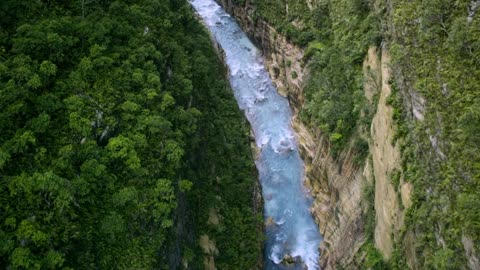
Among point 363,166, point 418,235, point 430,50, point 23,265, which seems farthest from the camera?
point 363,166

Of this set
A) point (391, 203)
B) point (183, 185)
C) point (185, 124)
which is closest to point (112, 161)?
point (183, 185)

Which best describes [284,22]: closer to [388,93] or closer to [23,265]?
[388,93]

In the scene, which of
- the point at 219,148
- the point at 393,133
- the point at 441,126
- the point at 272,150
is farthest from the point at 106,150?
the point at 272,150

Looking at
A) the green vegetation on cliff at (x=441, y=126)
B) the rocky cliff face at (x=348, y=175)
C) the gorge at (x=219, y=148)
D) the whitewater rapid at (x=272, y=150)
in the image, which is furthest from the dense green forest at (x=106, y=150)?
the green vegetation on cliff at (x=441, y=126)

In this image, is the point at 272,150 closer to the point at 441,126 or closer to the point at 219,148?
the point at 219,148

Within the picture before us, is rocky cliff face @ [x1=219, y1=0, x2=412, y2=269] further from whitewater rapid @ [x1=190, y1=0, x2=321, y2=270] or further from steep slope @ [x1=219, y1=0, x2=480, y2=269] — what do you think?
whitewater rapid @ [x1=190, y1=0, x2=321, y2=270]

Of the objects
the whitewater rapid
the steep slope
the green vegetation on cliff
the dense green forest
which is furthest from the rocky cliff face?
the dense green forest
